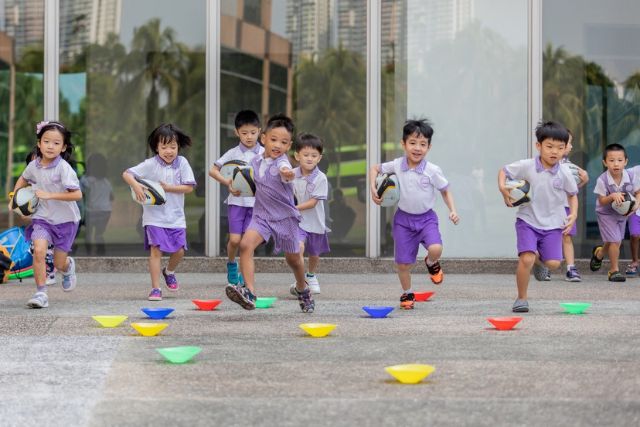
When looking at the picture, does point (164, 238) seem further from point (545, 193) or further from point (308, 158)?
point (545, 193)

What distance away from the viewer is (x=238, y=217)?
12.6 meters

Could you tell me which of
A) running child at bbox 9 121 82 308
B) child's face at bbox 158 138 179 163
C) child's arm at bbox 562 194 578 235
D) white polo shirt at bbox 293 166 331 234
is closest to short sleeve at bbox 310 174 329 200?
white polo shirt at bbox 293 166 331 234

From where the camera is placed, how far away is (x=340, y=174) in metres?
16.1

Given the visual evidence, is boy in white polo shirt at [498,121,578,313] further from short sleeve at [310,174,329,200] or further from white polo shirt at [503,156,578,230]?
short sleeve at [310,174,329,200]

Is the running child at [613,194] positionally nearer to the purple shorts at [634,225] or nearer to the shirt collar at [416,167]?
the purple shorts at [634,225]

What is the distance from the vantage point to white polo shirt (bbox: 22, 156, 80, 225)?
10898 mm

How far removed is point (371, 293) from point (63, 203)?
3.18 m

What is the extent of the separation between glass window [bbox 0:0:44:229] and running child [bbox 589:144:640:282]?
23.0 feet

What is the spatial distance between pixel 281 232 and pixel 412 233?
4.23ft

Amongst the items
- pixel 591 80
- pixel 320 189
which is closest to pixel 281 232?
pixel 320 189

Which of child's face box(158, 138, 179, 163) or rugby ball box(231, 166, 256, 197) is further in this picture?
child's face box(158, 138, 179, 163)

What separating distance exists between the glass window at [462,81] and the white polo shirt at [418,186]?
17.2ft

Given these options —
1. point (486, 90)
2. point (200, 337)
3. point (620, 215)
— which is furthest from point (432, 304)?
point (486, 90)

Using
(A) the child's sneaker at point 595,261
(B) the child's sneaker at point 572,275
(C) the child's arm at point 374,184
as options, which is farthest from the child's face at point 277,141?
(A) the child's sneaker at point 595,261
